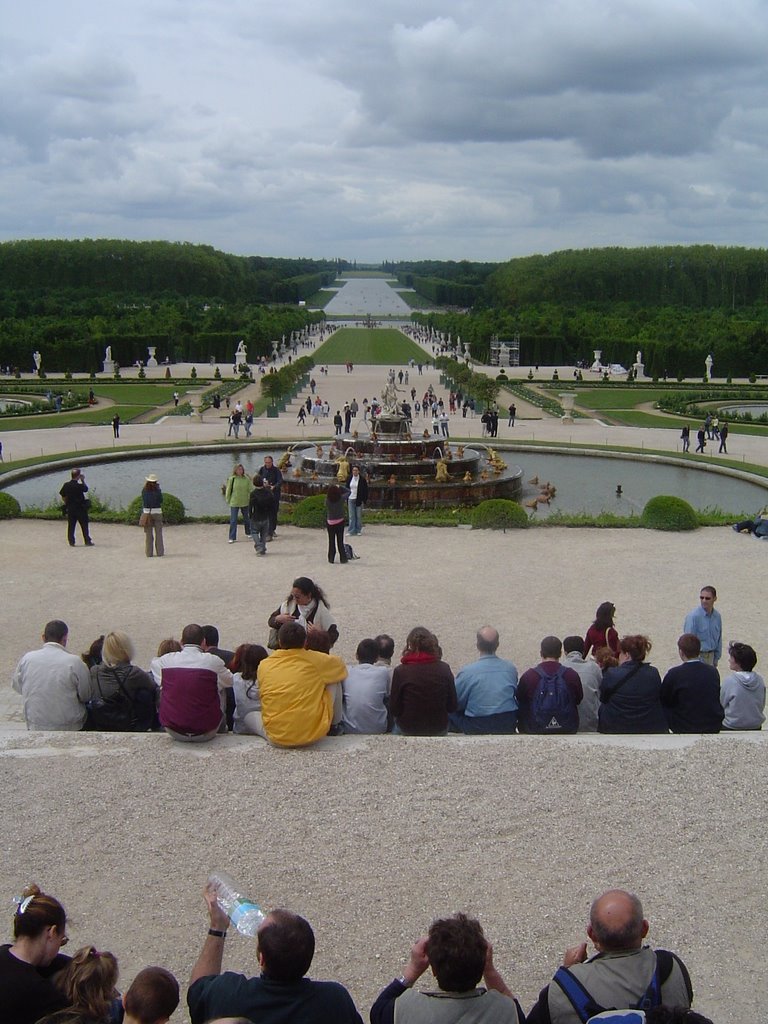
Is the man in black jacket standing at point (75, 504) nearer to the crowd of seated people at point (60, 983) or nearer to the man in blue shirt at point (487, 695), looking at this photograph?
the man in blue shirt at point (487, 695)

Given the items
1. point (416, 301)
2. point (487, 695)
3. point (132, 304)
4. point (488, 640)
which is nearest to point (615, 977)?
point (487, 695)

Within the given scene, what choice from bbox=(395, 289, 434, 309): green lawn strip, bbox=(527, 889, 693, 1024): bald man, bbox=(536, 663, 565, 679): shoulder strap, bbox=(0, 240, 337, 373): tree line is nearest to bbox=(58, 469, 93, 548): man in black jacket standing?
bbox=(536, 663, 565, 679): shoulder strap

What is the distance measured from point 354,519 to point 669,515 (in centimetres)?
487

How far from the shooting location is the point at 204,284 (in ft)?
438

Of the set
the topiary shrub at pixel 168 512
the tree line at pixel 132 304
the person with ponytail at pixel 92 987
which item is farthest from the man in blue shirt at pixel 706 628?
the tree line at pixel 132 304

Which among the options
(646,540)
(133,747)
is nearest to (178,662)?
(133,747)

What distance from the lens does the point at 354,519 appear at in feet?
50.2

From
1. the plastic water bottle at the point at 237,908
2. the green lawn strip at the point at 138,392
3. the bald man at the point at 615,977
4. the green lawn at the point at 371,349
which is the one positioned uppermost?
the green lawn at the point at 371,349

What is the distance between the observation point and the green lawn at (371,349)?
67000 millimetres

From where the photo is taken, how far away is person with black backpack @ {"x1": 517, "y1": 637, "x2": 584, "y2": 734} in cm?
645

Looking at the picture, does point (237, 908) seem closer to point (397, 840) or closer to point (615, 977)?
point (615, 977)

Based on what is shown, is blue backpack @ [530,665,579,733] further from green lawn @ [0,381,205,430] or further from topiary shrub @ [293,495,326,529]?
green lawn @ [0,381,205,430]

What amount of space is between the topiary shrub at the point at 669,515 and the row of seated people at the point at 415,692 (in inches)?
368

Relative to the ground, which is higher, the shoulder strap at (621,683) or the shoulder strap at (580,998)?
the shoulder strap at (621,683)
